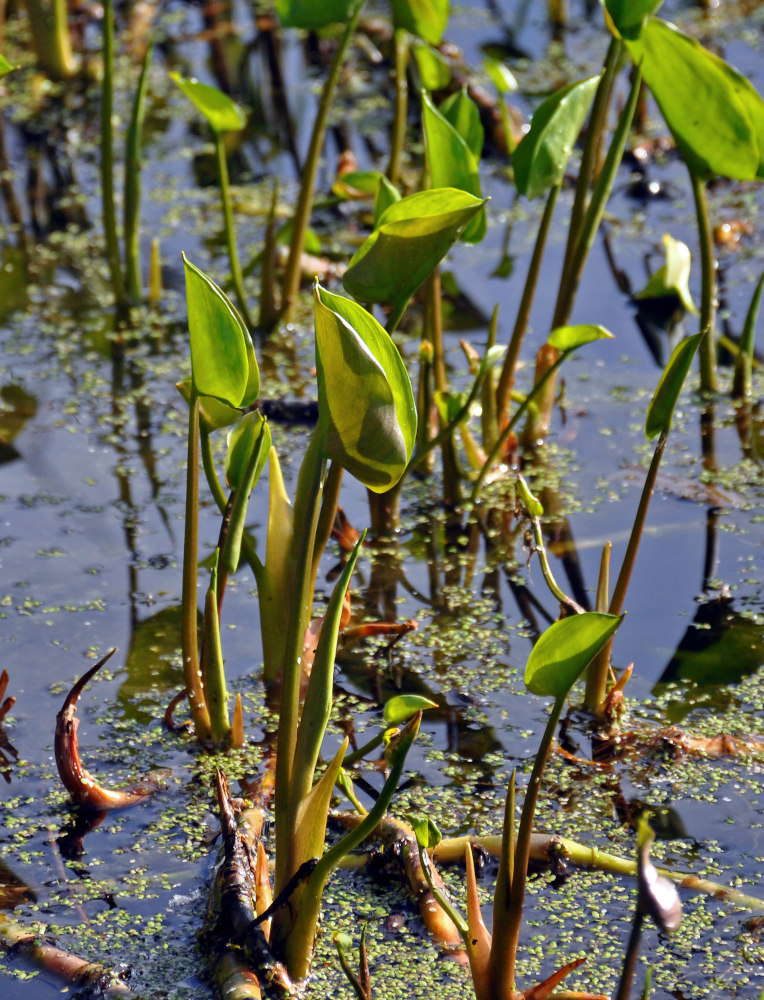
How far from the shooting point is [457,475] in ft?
6.55

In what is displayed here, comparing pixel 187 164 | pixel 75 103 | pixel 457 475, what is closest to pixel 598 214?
pixel 457 475

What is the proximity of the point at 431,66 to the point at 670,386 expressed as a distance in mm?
1182

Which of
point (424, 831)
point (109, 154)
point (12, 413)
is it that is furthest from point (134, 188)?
point (424, 831)

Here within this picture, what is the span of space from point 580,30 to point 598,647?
3.59 m

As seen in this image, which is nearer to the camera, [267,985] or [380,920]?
[267,985]

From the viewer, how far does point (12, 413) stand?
7.55ft

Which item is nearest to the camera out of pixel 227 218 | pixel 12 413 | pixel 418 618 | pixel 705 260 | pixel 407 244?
pixel 407 244

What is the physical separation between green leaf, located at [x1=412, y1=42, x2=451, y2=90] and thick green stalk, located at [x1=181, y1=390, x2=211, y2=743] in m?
1.03

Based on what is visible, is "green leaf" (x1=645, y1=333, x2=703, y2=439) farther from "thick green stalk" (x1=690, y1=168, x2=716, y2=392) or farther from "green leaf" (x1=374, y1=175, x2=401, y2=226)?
"thick green stalk" (x1=690, y1=168, x2=716, y2=392)

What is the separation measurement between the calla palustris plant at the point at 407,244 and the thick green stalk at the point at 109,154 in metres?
1.27

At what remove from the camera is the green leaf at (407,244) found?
3.34 feet

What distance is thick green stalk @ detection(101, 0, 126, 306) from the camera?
2156 mm

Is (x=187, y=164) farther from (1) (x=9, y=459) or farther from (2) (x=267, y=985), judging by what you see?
(2) (x=267, y=985)

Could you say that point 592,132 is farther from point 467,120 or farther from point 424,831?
point 424,831
